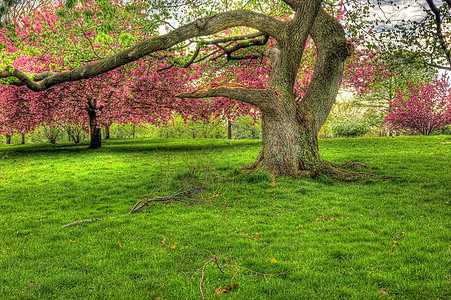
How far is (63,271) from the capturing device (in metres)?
4.17

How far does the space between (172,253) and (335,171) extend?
7.21 meters

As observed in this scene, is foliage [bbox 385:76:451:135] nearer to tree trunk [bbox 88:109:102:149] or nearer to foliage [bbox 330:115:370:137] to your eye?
foliage [bbox 330:115:370:137]

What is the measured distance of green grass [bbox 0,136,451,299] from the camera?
365 centimetres

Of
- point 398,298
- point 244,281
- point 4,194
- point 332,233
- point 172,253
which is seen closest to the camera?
point 398,298

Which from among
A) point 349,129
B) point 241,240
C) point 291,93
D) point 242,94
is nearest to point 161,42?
point 242,94

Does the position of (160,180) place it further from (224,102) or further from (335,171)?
(224,102)

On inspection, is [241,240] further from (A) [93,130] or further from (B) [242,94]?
(A) [93,130]

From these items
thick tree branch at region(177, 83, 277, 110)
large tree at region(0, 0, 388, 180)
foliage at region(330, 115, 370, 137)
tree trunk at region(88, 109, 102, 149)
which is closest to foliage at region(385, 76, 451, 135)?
foliage at region(330, 115, 370, 137)

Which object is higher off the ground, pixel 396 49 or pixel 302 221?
pixel 396 49

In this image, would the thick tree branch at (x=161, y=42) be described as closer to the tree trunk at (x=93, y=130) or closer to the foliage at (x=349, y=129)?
the tree trunk at (x=93, y=130)

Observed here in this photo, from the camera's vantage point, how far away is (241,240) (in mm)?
5121

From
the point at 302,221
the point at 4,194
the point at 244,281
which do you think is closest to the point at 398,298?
the point at 244,281

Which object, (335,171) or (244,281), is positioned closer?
(244,281)

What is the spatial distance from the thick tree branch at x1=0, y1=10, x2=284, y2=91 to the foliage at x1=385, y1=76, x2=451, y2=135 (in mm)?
22021
